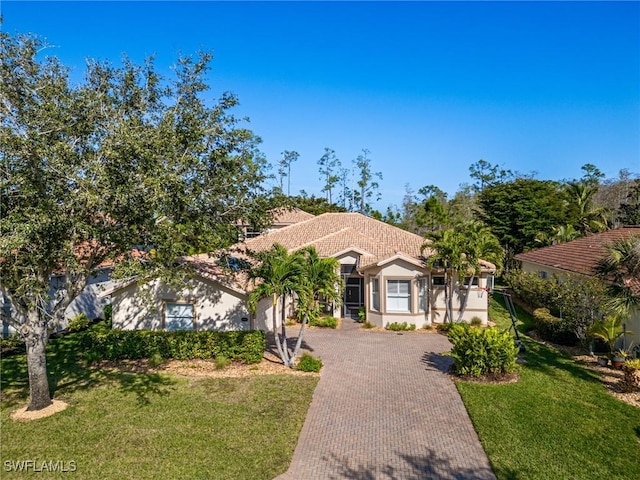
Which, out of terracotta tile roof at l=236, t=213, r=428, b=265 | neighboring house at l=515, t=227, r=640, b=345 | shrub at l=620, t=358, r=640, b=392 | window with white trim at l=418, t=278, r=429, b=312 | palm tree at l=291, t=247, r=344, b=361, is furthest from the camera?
terracotta tile roof at l=236, t=213, r=428, b=265

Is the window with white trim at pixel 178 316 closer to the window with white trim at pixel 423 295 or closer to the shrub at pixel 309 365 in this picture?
the shrub at pixel 309 365

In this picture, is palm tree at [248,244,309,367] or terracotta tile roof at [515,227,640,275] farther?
terracotta tile roof at [515,227,640,275]

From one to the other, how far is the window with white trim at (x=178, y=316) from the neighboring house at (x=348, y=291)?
44 mm

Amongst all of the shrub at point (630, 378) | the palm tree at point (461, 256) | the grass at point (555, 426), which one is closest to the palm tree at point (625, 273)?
the shrub at point (630, 378)

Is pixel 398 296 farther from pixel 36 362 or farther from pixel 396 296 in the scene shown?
pixel 36 362

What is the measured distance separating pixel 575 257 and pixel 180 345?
22.5m

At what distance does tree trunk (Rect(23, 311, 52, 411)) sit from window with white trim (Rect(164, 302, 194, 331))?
687 cm

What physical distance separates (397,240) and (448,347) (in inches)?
433

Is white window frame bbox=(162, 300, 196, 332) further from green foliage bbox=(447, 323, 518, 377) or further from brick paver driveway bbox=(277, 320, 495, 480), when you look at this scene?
green foliage bbox=(447, 323, 518, 377)

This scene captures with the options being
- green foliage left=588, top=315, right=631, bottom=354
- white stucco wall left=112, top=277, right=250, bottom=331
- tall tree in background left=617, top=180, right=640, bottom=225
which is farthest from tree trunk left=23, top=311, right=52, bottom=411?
tall tree in background left=617, top=180, right=640, bottom=225

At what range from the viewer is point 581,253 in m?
25.2

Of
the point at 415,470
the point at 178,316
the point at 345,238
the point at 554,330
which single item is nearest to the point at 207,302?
the point at 178,316

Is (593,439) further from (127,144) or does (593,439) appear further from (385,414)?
(127,144)

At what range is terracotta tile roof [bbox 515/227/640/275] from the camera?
22.3 meters
